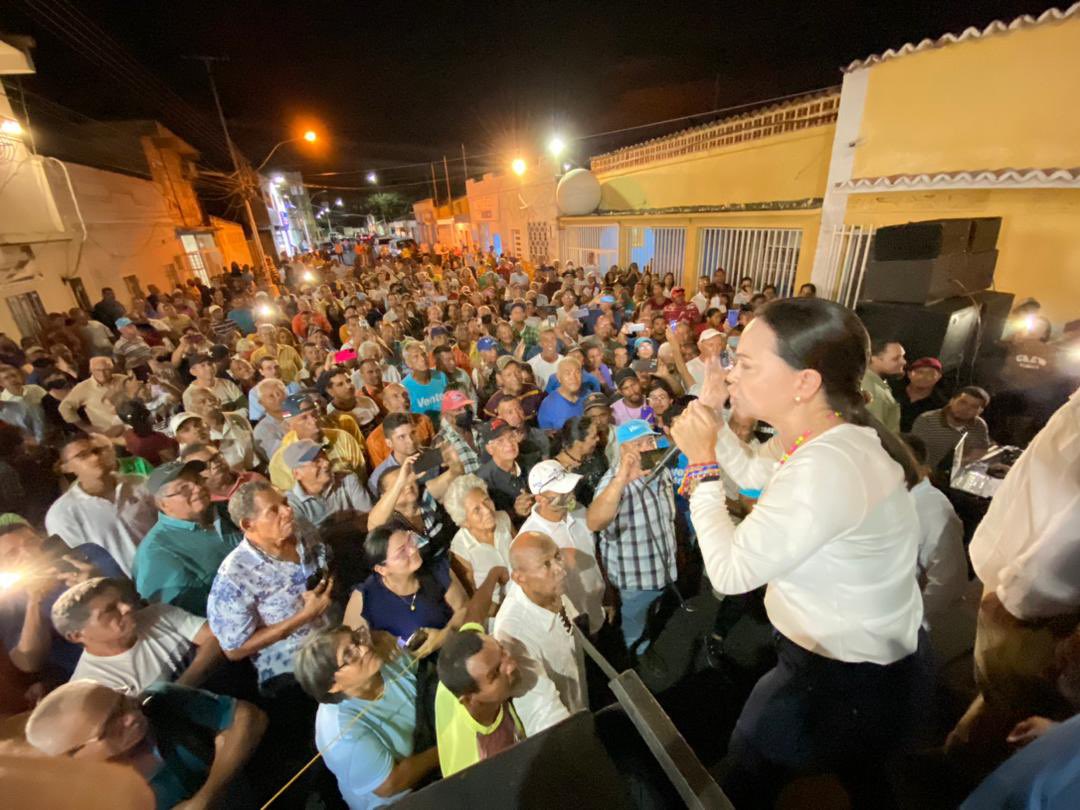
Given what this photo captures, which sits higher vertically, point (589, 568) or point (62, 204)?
point (62, 204)

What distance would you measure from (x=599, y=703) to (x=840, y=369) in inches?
113

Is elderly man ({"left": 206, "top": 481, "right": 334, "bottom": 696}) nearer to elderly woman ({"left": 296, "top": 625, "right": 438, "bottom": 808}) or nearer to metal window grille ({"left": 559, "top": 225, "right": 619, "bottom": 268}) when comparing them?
elderly woman ({"left": 296, "top": 625, "right": 438, "bottom": 808})

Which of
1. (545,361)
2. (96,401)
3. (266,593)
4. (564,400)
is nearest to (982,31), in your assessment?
(545,361)

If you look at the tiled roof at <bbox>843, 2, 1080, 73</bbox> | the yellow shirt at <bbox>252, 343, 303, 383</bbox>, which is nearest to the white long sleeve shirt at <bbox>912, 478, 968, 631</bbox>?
the yellow shirt at <bbox>252, 343, 303, 383</bbox>

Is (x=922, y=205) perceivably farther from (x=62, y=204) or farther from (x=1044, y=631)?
(x=62, y=204)

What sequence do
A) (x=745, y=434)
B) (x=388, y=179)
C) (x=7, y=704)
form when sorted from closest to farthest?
(x=7, y=704), (x=745, y=434), (x=388, y=179)

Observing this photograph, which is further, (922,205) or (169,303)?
(169,303)

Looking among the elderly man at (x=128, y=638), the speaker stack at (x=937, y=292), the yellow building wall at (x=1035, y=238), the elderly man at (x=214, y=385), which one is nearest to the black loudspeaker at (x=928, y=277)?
the speaker stack at (x=937, y=292)

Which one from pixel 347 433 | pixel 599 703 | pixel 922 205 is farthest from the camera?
pixel 922 205

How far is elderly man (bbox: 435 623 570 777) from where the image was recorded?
1.80m

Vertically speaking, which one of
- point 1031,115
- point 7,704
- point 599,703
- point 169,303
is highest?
point 1031,115

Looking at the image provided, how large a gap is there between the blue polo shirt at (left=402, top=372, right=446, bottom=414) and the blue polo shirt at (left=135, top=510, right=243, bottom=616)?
8.02 feet

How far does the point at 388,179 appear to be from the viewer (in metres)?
54.2

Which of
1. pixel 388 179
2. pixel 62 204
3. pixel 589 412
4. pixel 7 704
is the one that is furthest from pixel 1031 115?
pixel 388 179
